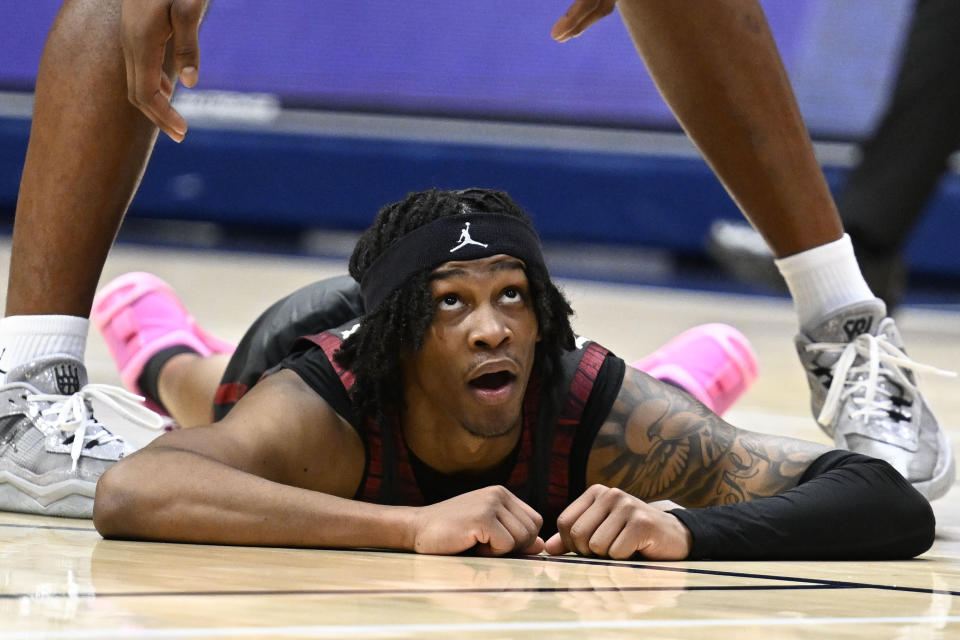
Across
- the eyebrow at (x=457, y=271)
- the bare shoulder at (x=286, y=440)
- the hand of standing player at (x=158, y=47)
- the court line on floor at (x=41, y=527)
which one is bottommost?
the court line on floor at (x=41, y=527)

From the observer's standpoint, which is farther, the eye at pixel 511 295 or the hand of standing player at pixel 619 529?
the eye at pixel 511 295

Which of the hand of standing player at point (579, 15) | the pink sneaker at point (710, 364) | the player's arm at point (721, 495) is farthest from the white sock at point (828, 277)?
the hand of standing player at point (579, 15)

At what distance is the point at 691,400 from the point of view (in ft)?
5.85

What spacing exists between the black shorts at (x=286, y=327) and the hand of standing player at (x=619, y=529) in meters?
0.79

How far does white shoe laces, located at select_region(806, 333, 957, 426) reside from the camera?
6.40ft

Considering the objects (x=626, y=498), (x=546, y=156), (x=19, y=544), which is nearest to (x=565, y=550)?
(x=626, y=498)

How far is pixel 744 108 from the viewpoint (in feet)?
6.53

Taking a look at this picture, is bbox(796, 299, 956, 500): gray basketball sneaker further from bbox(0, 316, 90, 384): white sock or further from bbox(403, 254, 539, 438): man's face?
bbox(0, 316, 90, 384): white sock

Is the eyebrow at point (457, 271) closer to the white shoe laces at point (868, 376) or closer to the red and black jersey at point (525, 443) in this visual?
the red and black jersey at point (525, 443)

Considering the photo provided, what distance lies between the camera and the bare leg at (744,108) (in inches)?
78.1

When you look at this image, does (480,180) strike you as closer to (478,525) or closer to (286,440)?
(286,440)

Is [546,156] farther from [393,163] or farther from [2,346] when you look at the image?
[2,346]

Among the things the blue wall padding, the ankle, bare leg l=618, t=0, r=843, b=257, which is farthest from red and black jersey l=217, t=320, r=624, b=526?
the blue wall padding

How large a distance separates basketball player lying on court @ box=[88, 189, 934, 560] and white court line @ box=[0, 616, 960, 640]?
1.15 ft
